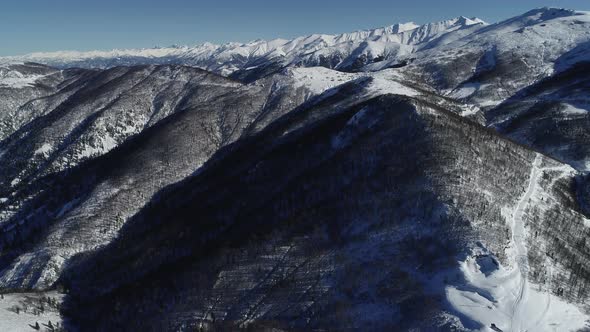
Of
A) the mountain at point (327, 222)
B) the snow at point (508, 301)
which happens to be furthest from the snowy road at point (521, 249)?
the mountain at point (327, 222)

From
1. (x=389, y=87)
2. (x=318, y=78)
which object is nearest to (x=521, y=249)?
(x=389, y=87)

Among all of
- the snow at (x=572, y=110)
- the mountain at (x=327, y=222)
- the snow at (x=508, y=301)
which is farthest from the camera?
the snow at (x=572, y=110)

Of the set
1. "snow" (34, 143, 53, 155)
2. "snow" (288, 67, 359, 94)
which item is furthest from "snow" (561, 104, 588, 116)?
"snow" (34, 143, 53, 155)

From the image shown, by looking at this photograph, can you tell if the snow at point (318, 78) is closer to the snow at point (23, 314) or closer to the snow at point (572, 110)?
the snow at point (572, 110)

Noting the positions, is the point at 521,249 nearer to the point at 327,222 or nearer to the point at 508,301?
the point at 508,301

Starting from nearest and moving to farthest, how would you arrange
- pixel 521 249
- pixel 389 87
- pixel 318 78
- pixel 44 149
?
pixel 521 249, pixel 389 87, pixel 44 149, pixel 318 78

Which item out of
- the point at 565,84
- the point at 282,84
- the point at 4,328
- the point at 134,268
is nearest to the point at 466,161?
the point at 134,268

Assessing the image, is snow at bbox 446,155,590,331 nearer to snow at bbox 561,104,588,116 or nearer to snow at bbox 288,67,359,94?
snow at bbox 561,104,588,116
